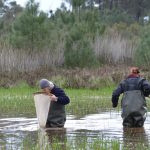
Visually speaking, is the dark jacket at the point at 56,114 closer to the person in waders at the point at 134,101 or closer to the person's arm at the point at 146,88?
the person in waders at the point at 134,101

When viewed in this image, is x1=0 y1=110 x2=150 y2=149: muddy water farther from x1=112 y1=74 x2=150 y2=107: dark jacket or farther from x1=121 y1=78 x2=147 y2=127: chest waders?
x1=112 y1=74 x2=150 y2=107: dark jacket

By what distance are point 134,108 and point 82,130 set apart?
4.84ft

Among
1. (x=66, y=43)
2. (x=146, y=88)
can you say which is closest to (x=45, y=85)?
(x=146, y=88)

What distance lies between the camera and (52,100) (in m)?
14.7

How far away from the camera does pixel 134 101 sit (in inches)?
591

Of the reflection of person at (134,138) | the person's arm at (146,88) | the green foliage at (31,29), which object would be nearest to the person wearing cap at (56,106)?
the reflection of person at (134,138)

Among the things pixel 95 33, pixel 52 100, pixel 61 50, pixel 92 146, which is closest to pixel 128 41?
pixel 95 33

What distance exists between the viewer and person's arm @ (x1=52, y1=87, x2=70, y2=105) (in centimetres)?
1468

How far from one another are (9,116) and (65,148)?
731 cm

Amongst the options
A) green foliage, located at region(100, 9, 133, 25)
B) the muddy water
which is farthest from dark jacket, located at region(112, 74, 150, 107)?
green foliage, located at region(100, 9, 133, 25)

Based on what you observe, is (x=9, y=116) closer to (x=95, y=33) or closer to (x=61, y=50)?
(x=61, y=50)

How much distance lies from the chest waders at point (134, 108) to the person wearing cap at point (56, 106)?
1.56 meters

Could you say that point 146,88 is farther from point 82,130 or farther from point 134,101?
point 82,130

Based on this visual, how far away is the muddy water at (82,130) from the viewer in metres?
12.8
